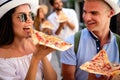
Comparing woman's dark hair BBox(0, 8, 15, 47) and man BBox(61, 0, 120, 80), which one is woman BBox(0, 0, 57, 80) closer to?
woman's dark hair BBox(0, 8, 15, 47)

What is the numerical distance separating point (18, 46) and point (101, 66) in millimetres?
810

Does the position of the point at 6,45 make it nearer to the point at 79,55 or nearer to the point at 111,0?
the point at 79,55

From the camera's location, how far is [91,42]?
2.97 metres

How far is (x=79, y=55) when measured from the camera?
288 cm

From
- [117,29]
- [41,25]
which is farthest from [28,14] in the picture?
[41,25]

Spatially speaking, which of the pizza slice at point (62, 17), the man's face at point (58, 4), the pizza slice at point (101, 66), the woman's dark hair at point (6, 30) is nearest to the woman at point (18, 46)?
the woman's dark hair at point (6, 30)

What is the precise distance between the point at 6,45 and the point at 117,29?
124 centimetres

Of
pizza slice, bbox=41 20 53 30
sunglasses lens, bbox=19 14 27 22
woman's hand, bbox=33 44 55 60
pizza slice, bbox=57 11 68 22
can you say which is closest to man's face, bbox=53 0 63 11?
pizza slice, bbox=57 11 68 22

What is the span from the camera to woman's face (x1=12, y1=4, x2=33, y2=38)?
289 cm

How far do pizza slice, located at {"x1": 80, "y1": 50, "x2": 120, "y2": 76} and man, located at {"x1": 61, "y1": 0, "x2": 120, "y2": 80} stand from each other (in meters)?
0.17

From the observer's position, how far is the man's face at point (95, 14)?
2.88m

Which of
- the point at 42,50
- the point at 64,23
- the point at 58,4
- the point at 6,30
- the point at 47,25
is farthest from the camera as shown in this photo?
the point at 58,4

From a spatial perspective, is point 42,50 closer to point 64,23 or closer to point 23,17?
point 23,17

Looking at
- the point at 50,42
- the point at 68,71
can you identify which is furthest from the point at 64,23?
the point at 50,42
